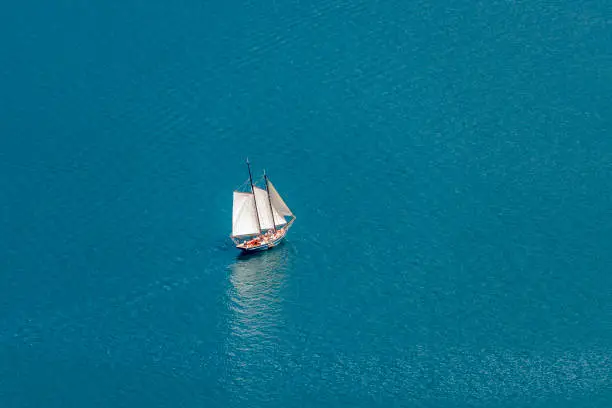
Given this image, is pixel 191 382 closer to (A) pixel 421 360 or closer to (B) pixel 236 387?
(B) pixel 236 387

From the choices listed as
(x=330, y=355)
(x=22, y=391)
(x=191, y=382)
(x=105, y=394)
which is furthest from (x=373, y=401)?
(x=22, y=391)

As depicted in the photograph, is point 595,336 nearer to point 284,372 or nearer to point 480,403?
point 480,403

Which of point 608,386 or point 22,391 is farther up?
point 22,391

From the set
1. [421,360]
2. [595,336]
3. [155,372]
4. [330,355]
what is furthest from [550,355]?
[155,372]

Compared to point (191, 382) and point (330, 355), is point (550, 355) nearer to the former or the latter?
point (330, 355)

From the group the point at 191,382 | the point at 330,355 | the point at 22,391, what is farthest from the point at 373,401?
the point at 22,391

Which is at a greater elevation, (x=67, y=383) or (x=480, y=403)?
(x=67, y=383)
